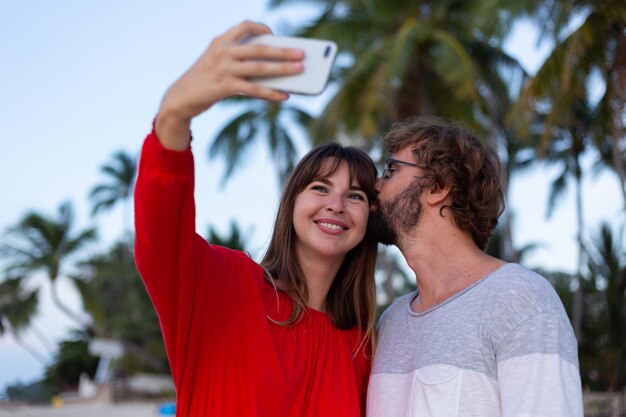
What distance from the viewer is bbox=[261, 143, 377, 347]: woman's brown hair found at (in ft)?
10.6

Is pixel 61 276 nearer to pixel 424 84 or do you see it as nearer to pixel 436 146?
pixel 424 84

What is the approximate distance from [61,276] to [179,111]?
1617 inches

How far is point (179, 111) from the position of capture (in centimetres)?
176

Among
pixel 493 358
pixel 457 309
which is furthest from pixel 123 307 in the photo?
pixel 493 358

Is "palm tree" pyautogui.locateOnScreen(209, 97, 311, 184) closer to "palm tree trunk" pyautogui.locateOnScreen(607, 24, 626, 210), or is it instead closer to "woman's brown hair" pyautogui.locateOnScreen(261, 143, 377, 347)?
"palm tree trunk" pyautogui.locateOnScreen(607, 24, 626, 210)

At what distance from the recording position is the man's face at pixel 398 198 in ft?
10.0

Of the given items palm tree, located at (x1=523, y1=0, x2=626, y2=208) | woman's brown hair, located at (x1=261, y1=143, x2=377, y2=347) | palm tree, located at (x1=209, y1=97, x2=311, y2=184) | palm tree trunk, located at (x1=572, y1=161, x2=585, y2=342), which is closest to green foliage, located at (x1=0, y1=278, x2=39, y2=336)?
palm tree, located at (x1=209, y1=97, x2=311, y2=184)

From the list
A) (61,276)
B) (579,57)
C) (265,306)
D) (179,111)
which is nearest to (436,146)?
(265,306)

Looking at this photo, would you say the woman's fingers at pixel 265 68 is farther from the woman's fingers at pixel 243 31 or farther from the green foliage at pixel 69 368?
the green foliage at pixel 69 368

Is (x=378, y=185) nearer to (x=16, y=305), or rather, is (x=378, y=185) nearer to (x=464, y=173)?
(x=464, y=173)

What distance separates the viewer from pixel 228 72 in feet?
5.33

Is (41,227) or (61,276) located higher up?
(41,227)

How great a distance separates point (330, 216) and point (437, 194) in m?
0.49

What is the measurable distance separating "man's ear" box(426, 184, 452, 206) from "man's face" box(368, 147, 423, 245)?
4cm
